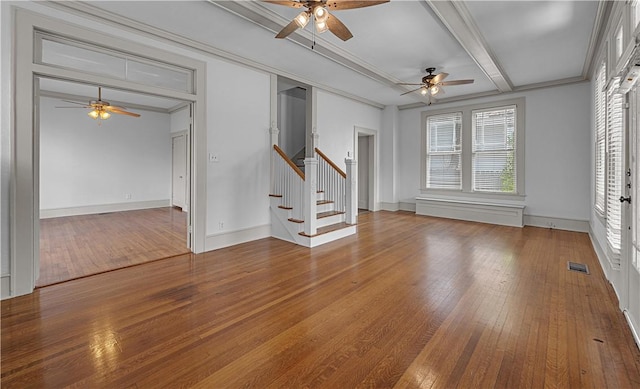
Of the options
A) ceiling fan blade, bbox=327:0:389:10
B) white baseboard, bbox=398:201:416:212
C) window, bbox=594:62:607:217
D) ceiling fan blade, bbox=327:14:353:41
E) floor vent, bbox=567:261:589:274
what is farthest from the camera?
white baseboard, bbox=398:201:416:212

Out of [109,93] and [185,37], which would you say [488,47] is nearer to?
[185,37]

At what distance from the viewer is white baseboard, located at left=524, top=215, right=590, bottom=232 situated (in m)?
5.64

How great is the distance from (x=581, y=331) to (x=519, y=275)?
3.92 ft

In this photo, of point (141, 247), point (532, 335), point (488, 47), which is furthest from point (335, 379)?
point (488, 47)

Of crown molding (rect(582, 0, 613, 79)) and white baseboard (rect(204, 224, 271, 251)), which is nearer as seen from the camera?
crown molding (rect(582, 0, 613, 79))

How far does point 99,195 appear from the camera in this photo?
24.8 feet

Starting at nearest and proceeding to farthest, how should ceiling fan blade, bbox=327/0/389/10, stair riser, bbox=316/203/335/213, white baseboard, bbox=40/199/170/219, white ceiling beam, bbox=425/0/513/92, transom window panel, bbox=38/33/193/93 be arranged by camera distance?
ceiling fan blade, bbox=327/0/389/10 < transom window panel, bbox=38/33/193/93 < white ceiling beam, bbox=425/0/513/92 < stair riser, bbox=316/203/335/213 < white baseboard, bbox=40/199/170/219

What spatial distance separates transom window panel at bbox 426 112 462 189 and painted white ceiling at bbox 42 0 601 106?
1.61 metres

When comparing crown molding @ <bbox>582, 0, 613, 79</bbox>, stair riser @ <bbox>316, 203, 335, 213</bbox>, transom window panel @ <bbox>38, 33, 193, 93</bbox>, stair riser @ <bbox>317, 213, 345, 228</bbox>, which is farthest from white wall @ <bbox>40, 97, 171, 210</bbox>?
crown molding @ <bbox>582, 0, 613, 79</bbox>

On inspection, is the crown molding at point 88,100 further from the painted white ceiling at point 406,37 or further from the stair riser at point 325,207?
the stair riser at point 325,207

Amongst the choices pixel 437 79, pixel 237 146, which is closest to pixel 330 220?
pixel 237 146

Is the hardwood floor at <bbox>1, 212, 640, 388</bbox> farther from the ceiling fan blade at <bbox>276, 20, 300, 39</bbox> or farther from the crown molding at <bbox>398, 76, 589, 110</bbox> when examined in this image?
the crown molding at <bbox>398, 76, 589, 110</bbox>

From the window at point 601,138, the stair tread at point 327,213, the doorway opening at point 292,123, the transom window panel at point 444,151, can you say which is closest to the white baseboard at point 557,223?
the transom window panel at point 444,151

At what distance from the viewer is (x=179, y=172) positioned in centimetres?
859
